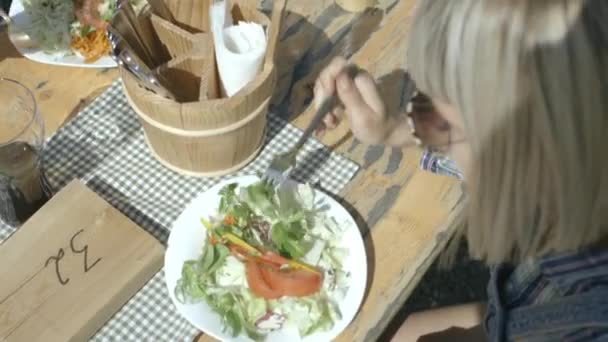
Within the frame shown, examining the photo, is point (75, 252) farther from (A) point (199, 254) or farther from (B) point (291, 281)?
(B) point (291, 281)

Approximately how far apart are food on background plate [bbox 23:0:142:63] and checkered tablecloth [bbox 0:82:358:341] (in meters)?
0.08

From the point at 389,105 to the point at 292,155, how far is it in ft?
0.68

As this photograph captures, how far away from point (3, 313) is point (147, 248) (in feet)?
0.59

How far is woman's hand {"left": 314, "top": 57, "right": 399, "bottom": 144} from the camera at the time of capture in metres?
0.99

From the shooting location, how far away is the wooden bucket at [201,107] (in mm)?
910

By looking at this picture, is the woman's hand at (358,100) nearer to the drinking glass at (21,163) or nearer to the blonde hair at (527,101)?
the blonde hair at (527,101)

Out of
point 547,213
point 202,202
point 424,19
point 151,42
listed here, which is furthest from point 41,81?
point 547,213

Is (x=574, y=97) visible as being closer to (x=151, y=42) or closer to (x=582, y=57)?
(x=582, y=57)

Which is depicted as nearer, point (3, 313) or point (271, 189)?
point (3, 313)

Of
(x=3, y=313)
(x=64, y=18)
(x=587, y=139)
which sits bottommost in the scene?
(x=3, y=313)

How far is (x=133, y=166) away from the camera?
104cm

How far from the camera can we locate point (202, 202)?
97 centimetres

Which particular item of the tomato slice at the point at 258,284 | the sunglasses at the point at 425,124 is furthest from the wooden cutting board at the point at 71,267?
the sunglasses at the point at 425,124

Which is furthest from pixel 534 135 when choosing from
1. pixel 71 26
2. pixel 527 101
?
pixel 71 26
